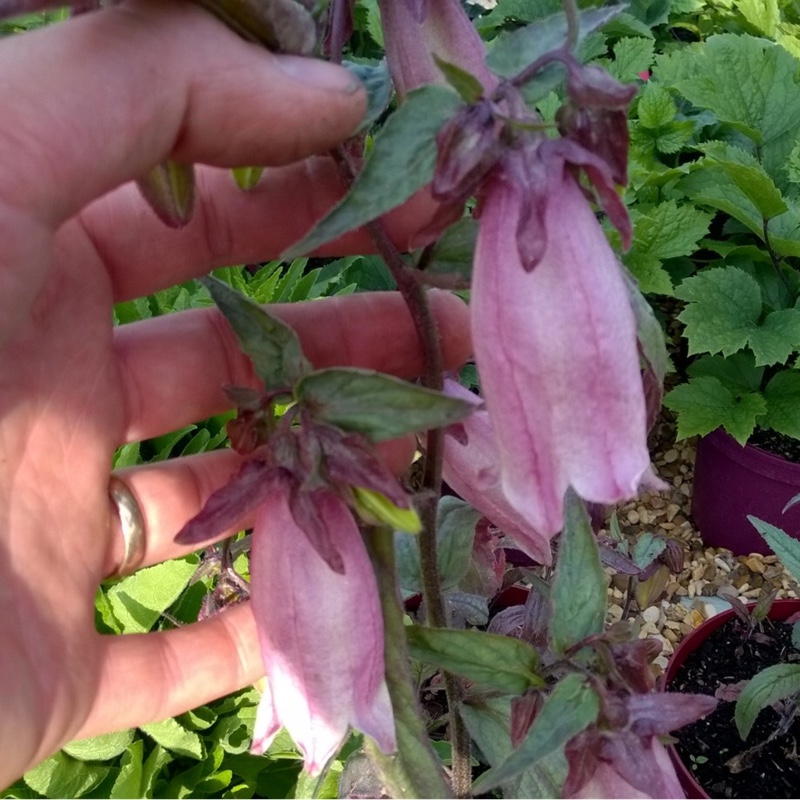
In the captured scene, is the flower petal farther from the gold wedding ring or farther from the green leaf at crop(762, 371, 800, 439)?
the green leaf at crop(762, 371, 800, 439)

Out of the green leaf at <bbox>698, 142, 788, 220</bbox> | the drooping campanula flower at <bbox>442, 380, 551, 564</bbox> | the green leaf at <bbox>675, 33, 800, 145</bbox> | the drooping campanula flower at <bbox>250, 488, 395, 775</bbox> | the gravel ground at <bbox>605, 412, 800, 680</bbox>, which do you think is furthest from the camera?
the green leaf at <bbox>675, 33, 800, 145</bbox>

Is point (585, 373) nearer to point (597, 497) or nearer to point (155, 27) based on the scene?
point (597, 497)

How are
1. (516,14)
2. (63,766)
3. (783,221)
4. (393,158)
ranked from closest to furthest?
(393,158) → (63,766) → (783,221) → (516,14)

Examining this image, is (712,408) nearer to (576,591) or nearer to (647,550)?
(647,550)

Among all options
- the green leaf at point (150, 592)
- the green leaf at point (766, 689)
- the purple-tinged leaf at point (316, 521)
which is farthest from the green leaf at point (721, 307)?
the purple-tinged leaf at point (316, 521)

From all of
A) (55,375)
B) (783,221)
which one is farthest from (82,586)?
(783,221)

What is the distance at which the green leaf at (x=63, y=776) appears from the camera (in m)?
1.01

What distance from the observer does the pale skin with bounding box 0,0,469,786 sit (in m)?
0.44

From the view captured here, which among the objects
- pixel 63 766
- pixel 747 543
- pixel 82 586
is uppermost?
pixel 82 586

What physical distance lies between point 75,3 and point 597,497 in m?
0.37

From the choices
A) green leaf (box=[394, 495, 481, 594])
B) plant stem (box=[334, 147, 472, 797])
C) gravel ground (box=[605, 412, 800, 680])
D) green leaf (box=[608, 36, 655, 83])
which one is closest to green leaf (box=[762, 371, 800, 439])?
gravel ground (box=[605, 412, 800, 680])

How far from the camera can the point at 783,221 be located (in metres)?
1.63

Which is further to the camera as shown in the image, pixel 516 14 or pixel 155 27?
pixel 516 14

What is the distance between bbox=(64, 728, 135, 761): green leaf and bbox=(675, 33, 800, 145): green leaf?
1.51m
